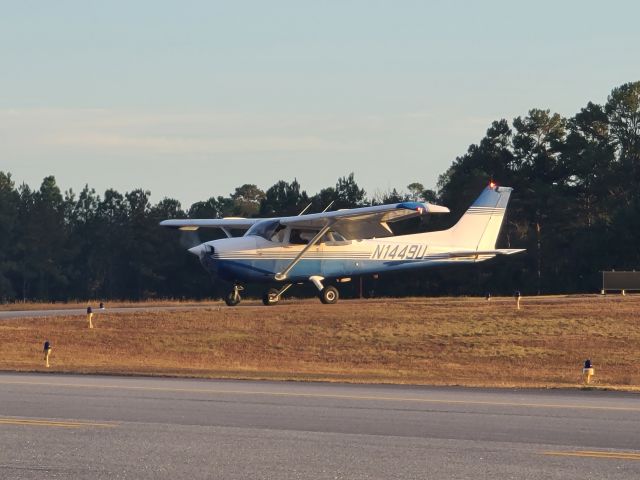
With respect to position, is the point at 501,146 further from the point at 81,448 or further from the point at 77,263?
the point at 81,448

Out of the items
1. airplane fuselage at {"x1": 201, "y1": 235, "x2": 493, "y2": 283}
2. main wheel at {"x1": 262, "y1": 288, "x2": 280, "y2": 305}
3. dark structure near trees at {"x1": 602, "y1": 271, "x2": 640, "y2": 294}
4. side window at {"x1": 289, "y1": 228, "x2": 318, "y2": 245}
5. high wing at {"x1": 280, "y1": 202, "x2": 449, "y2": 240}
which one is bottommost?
main wheel at {"x1": 262, "y1": 288, "x2": 280, "y2": 305}

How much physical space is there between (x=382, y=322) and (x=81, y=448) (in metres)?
28.6

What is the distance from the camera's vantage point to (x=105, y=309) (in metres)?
45.4

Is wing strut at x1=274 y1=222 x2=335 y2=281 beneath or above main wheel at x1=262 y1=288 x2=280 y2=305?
above

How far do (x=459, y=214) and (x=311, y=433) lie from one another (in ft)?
222

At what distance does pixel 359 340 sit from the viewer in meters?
37.2

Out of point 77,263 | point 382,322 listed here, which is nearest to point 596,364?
point 382,322

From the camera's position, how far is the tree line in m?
76.9

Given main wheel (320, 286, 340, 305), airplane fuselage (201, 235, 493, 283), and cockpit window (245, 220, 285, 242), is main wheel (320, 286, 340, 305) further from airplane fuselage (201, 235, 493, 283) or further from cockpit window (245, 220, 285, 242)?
cockpit window (245, 220, 285, 242)

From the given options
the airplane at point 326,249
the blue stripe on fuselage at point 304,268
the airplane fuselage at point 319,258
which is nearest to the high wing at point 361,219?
the airplane at point 326,249

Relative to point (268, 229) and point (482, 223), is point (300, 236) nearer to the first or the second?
point (268, 229)

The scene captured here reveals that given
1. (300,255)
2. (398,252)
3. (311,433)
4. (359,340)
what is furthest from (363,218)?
(311,433)

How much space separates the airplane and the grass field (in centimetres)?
130

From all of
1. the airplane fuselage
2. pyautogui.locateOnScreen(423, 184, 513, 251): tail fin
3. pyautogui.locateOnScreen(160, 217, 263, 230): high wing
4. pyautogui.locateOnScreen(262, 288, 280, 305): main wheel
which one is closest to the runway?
the airplane fuselage
